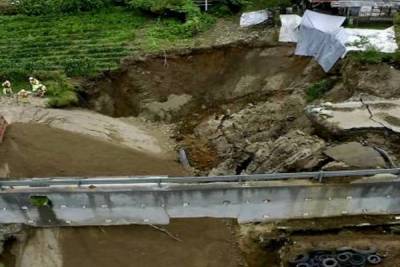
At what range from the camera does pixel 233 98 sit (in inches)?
918

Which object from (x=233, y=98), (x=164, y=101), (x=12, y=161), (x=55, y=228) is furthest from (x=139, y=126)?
(x=55, y=228)

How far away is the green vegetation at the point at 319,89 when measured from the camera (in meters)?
21.3

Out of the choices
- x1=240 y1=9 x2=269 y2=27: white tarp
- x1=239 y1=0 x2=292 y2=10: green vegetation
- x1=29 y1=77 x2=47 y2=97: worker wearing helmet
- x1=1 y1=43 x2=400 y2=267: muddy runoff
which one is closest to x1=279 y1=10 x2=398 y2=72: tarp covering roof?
x1=1 y1=43 x2=400 y2=267: muddy runoff

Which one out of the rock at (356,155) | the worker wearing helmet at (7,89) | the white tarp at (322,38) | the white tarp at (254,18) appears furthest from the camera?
the white tarp at (254,18)

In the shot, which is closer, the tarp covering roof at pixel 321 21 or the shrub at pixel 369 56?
the shrub at pixel 369 56

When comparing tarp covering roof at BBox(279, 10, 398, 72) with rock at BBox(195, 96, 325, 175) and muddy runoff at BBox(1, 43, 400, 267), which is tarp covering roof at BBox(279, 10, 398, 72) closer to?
muddy runoff at BBox(1, 43, 400, 267)

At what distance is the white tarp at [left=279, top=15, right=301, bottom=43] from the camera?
23087 millimetres

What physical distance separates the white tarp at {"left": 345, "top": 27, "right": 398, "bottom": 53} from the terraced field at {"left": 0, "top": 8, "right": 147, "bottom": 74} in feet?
33.1

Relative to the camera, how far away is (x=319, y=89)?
21.3m

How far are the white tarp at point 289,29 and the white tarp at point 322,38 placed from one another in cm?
31

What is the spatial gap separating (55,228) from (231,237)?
17.6ft

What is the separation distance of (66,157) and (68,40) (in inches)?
370

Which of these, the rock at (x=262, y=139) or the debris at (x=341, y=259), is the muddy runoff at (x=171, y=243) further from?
the rock at (x=262, y=139)

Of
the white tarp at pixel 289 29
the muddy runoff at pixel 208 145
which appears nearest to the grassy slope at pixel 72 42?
the muddy runoff at pixel 208 145
